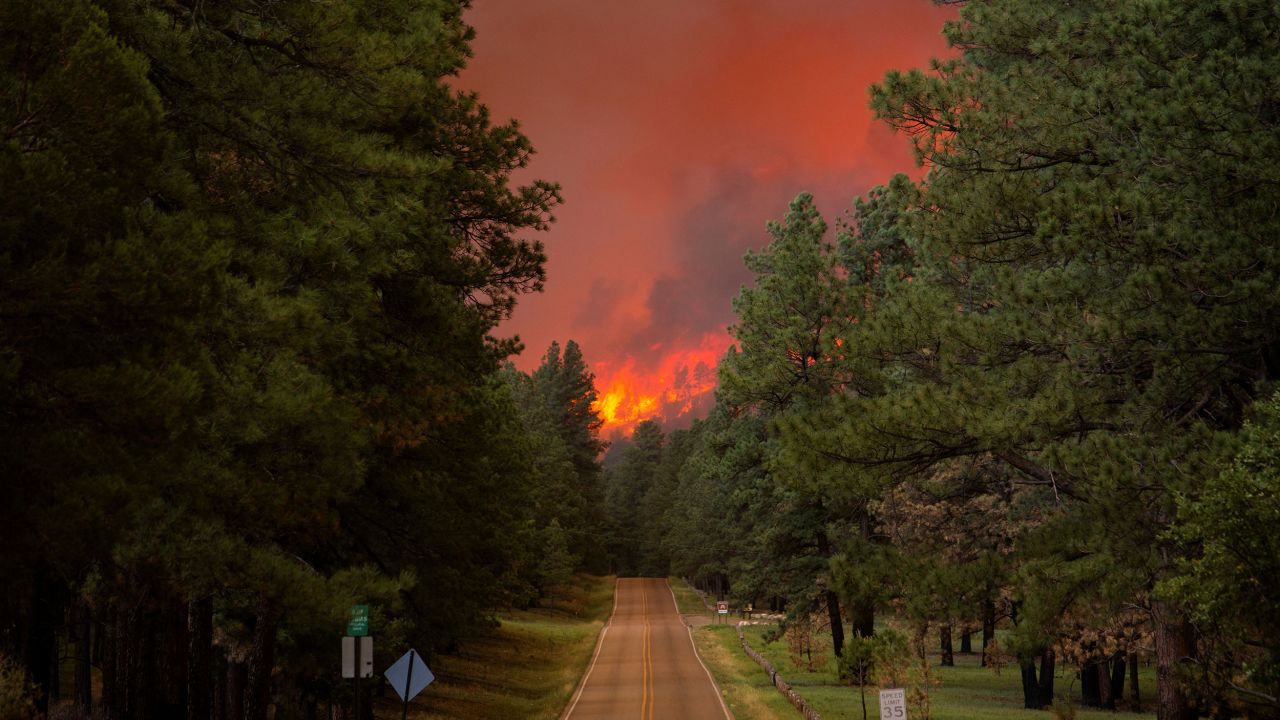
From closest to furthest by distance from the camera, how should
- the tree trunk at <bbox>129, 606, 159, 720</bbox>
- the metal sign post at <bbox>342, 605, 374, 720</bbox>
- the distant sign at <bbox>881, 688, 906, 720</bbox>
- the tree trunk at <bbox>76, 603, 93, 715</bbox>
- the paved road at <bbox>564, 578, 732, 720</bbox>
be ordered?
the metal sign post at <bbox>342, 605, 374, 720</bbox> < the tree trunk at <bbox>129, 606, 159, 720</bbox> < the distant sign at <bbox>881, 688, 906, 720</bbox> < the tree trunk at <bbox>76, 603, 93, 715</bbox> < the paved road at <bbox>564, 578, 732, 720</bbox>

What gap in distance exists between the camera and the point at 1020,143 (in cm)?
1494

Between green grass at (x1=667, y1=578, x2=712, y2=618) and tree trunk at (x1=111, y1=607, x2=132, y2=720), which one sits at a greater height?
tree trunk at (x1=111, y1=607, x2=132, y2=720)

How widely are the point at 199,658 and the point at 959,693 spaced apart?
30550 mm

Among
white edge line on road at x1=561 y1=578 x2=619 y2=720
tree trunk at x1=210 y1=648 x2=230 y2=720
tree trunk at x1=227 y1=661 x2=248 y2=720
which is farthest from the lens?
white edge line on road at x1=561 y1=578 x2=619 y2=720

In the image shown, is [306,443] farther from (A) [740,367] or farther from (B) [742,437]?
(B) [742,437]

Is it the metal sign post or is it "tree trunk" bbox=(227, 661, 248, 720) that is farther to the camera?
"tree trunk" bbox=(227, 661, 248, 720)

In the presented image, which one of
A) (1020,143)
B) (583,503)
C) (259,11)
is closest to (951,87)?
(1020,143)

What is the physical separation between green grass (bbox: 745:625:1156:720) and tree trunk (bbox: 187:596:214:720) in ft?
57.4

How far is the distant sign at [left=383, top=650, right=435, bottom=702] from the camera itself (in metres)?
13.6

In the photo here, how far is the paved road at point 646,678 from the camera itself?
1214 inches

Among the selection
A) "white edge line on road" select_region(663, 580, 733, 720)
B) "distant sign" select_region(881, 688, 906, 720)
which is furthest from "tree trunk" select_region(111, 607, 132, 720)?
"white edge line on road" select_region(663, 580, 733, 720)

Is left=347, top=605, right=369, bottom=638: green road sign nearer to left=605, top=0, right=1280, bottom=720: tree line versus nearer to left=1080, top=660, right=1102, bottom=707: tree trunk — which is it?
left=605, top=0, right=1280, bottom=720: tree line

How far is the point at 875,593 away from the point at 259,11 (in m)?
12.0

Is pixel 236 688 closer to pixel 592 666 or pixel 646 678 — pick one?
pixel 646 678
